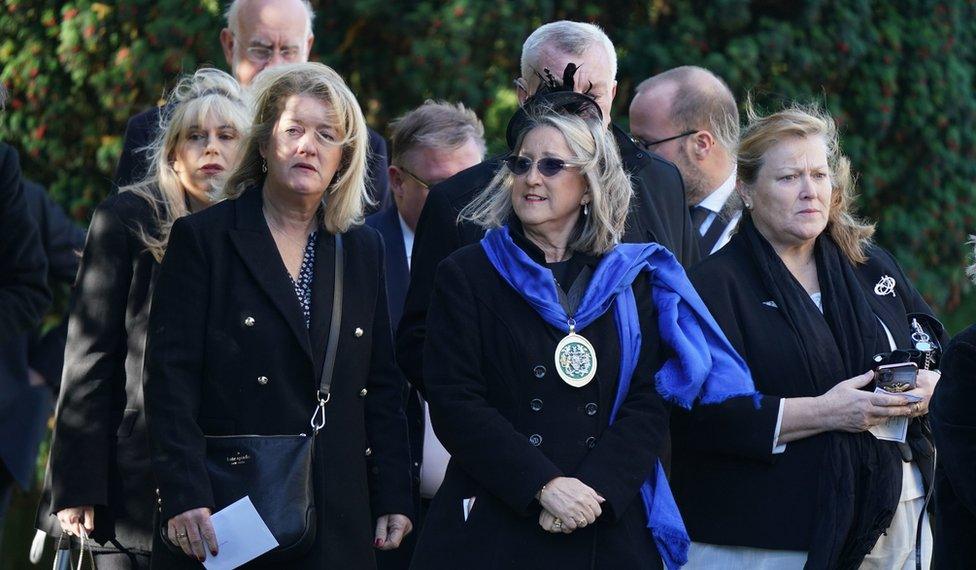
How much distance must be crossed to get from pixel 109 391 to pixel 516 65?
15.3 ft

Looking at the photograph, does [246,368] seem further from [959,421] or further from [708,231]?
[708,231]

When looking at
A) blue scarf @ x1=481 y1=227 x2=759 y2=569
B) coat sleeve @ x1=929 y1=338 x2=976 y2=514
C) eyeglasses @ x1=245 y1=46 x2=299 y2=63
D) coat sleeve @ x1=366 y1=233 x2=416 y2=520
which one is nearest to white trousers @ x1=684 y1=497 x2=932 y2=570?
blue scarf @ x1=481 y1=227 x2=759 y2=569

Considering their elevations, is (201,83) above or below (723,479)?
above

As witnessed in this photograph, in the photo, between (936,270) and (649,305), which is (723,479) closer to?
(649,305)

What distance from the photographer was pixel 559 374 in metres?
4.24

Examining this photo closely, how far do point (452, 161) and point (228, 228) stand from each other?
1862 millimetres

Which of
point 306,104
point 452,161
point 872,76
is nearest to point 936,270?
point 872,76

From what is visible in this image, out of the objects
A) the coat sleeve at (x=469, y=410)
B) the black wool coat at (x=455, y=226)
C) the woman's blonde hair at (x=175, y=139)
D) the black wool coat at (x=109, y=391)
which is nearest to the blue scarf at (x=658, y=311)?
the coat sleeve at (x=469, y=410)

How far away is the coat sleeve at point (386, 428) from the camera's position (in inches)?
182

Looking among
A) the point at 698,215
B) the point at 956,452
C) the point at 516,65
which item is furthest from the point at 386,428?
the point at 516,65

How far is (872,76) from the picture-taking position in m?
9.66

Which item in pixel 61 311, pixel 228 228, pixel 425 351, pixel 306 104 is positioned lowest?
pixel 61 311

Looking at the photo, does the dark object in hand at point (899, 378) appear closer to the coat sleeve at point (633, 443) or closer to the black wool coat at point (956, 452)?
the black wool coat at point (956, 452)

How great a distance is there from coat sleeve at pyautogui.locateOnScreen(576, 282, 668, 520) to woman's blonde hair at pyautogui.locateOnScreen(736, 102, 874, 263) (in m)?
0.88
